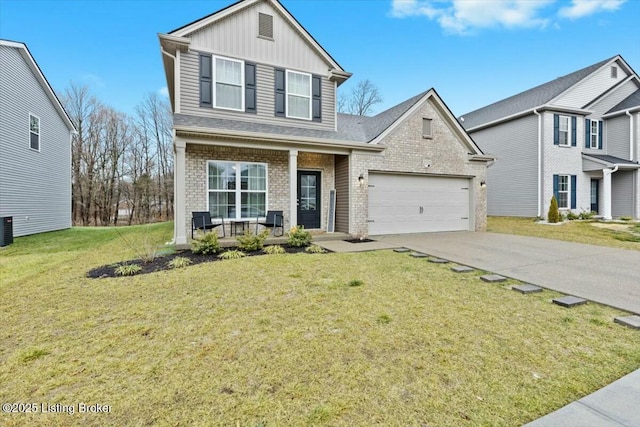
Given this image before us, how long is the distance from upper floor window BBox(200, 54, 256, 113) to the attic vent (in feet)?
4.10

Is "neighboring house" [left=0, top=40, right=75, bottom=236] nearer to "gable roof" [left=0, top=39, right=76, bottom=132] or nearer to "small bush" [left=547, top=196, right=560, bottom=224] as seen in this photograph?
"gable roof" [left=0, top=39, right=76, bottom=132]

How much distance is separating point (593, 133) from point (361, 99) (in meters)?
17.3

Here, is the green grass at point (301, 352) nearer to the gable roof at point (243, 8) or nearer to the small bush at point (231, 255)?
the small bush at point (231, 255)

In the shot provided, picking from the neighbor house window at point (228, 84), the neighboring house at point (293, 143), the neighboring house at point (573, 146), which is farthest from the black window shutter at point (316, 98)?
the neighboring house at point (573, 146)

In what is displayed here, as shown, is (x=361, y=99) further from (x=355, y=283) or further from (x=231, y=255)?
(x=355, y=283)

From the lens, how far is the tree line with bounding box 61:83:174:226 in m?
23.5

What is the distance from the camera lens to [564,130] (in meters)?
16.2

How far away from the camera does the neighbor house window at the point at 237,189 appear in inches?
364

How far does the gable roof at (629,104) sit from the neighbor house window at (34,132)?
94.6 ft

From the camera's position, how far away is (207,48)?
30.7 feet

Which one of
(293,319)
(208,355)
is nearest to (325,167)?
(293,319)

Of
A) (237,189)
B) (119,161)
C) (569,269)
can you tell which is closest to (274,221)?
(237,189)

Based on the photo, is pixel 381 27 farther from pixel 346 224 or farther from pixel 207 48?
pixel 346 224

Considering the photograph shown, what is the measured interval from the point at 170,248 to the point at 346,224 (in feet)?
17.6
